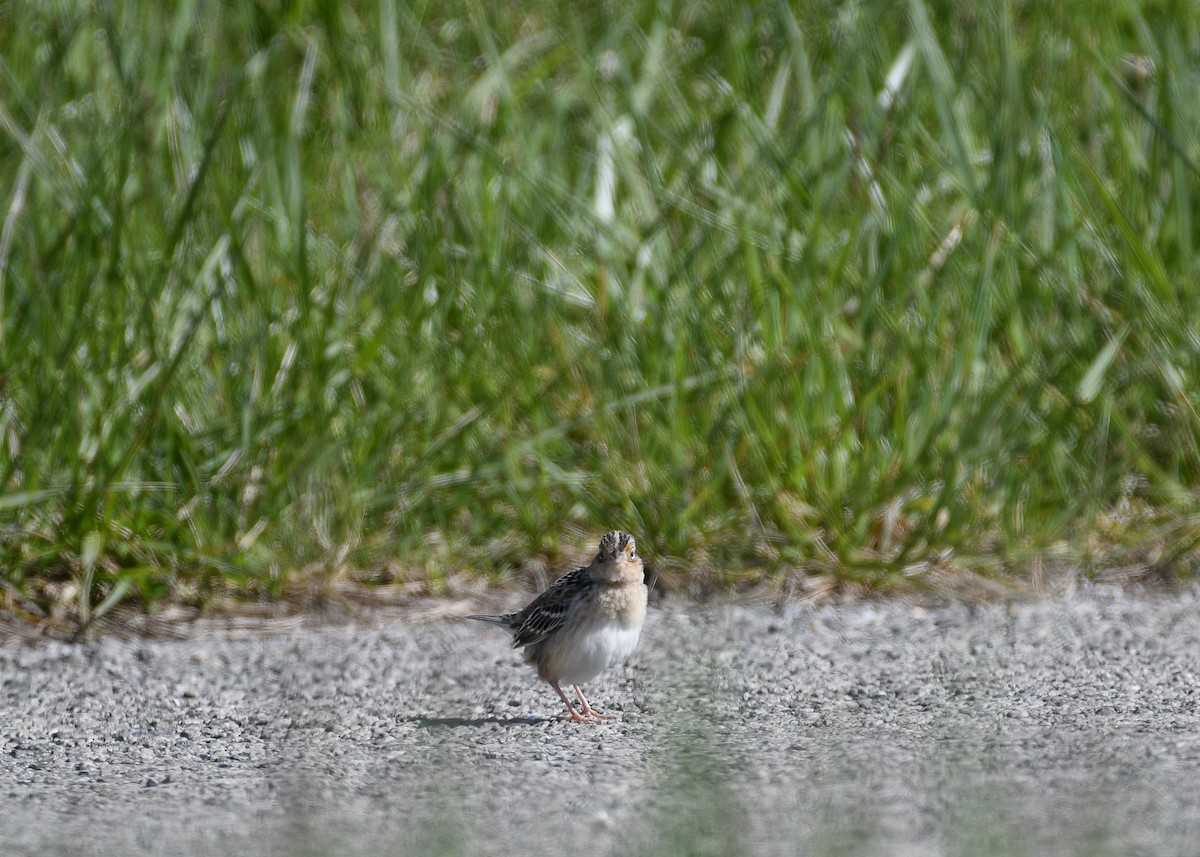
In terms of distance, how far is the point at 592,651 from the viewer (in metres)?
3.84

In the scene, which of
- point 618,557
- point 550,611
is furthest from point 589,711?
point 618,557

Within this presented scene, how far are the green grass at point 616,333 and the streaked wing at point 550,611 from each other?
0.84m

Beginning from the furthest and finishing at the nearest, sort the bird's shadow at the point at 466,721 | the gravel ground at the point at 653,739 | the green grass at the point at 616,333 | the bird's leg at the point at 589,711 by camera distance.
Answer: the green grass at the point at 616,333, the bird's leg at the point at 589,711, the bird's shadow at the point at 466,721, the gravel ground at the point at 653,739

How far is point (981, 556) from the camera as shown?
16.1 feet

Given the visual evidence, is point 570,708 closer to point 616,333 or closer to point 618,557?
point 618,557

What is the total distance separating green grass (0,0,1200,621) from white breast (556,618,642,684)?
39.9 inches

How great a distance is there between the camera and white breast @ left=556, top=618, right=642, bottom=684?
151 inches

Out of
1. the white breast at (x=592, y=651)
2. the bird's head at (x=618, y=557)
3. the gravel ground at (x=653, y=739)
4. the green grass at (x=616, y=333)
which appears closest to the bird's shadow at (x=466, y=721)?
the gravel ground at (x=653, y=739)

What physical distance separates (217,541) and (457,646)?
82 centimetres

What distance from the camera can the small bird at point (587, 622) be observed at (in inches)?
152

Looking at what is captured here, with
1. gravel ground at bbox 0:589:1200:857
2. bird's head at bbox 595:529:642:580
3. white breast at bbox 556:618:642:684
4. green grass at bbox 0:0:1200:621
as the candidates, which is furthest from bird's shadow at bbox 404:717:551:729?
green grass at bbox 0:0:1200:621

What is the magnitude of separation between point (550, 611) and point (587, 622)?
0.17m

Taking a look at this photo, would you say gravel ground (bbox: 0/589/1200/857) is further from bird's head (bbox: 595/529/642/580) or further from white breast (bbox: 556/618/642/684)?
bird's head (bbox: 595/529/642/580)

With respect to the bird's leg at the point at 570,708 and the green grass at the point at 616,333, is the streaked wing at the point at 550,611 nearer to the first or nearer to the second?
the bird's leg at the point at 570,708
